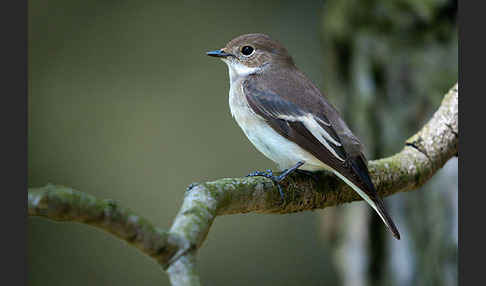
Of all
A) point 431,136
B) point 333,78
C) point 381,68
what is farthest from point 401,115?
point 431,136

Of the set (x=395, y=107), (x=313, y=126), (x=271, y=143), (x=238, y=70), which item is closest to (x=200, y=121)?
(x=238, y=70)

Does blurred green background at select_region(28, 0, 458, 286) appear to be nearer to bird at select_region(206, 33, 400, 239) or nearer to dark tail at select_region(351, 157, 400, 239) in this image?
bird at select_region(206, 33, 400, 239)

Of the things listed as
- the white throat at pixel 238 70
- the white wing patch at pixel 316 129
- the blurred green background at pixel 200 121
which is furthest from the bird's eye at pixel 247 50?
the blurred green background at pixel 200 121

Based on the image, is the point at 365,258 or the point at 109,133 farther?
the point at 109,133

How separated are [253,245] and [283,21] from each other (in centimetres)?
318

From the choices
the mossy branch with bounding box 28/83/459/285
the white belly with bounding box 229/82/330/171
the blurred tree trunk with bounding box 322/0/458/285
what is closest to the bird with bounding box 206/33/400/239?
the white belly with bounding box 229/82/330/171

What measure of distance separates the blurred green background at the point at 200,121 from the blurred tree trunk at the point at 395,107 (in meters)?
0.01

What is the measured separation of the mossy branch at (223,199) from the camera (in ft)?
5.83

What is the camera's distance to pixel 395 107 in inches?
189

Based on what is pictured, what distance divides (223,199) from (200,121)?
184 inches

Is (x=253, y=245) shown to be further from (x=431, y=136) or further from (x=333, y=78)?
(x=431, y=136)

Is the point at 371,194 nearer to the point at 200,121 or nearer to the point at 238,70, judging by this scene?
the point at 238,70

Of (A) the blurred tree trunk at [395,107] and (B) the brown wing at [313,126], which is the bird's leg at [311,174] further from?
(A) the blurred tree trunk at [395,107]

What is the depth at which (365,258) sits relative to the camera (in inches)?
192
